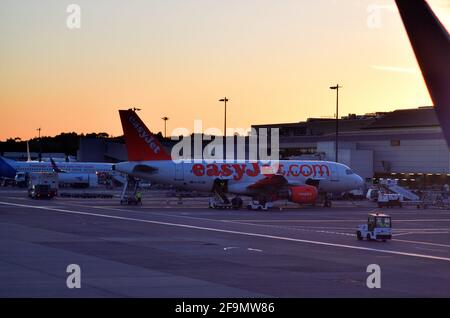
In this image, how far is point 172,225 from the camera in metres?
41.9

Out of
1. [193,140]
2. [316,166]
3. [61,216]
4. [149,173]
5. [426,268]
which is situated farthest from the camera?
[193,140]

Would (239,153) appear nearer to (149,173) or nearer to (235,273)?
(149,173)

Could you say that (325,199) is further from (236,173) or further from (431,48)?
(431,48)

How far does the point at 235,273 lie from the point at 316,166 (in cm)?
4740

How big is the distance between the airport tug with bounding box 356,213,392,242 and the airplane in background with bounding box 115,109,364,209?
26.0 m

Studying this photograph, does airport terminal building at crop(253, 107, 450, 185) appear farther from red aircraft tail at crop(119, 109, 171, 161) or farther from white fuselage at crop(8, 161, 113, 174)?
red aircraft tail at crop(119, 109, 171, 161)

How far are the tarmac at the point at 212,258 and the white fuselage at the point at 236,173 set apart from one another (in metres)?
15.5

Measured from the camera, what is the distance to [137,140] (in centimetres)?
6253

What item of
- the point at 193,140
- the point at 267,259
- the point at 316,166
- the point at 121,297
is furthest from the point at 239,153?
the point at 121,297

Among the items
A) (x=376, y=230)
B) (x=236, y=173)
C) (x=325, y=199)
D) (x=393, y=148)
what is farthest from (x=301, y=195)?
(x=393, y=148)

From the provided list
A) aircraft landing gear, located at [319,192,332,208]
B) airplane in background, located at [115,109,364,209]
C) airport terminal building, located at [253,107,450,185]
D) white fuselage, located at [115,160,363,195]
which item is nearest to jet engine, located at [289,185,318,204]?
airplane in background, located at [115,109,364,209]

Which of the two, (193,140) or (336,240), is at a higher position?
(193,140)

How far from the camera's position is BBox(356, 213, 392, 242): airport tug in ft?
113

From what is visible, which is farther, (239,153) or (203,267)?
(239,153)
